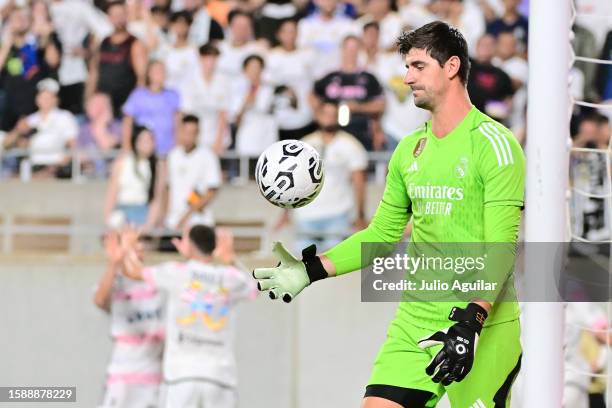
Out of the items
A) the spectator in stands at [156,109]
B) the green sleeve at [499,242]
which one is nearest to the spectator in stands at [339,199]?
the spectator in stands at [156,109]

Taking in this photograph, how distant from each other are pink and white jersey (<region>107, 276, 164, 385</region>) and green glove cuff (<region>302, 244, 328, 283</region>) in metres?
4.60

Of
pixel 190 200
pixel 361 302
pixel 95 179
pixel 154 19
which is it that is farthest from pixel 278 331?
pixel 154 19

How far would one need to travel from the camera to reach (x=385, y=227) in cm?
555

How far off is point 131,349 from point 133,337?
0.10 meters

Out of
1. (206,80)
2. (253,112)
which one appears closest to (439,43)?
(253,112)

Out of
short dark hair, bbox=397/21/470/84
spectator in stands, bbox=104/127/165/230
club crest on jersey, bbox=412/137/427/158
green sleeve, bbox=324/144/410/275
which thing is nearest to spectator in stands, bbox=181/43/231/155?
spectator in stands, bbox=104/127/165/230

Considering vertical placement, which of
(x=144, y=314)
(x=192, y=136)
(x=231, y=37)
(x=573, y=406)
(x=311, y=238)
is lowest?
(x=573, y=406)

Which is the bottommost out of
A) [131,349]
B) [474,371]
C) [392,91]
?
[131,349]

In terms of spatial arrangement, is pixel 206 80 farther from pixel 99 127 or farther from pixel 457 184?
pixel 457 184

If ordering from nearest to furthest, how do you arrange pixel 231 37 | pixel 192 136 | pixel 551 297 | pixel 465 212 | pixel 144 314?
1. pixel 465 212
2. pixel 551 297
3. pixel 144 314
4. pixel 192 136
5. pixel 231 37

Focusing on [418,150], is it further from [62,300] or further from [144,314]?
[62,300]

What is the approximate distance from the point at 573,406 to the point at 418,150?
17.3 feet

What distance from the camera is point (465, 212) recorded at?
5.23 meters

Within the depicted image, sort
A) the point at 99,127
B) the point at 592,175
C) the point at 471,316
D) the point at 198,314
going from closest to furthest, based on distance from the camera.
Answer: the point at 471,316, the point at 198,314, the point at 592,175, the point at 99,127
